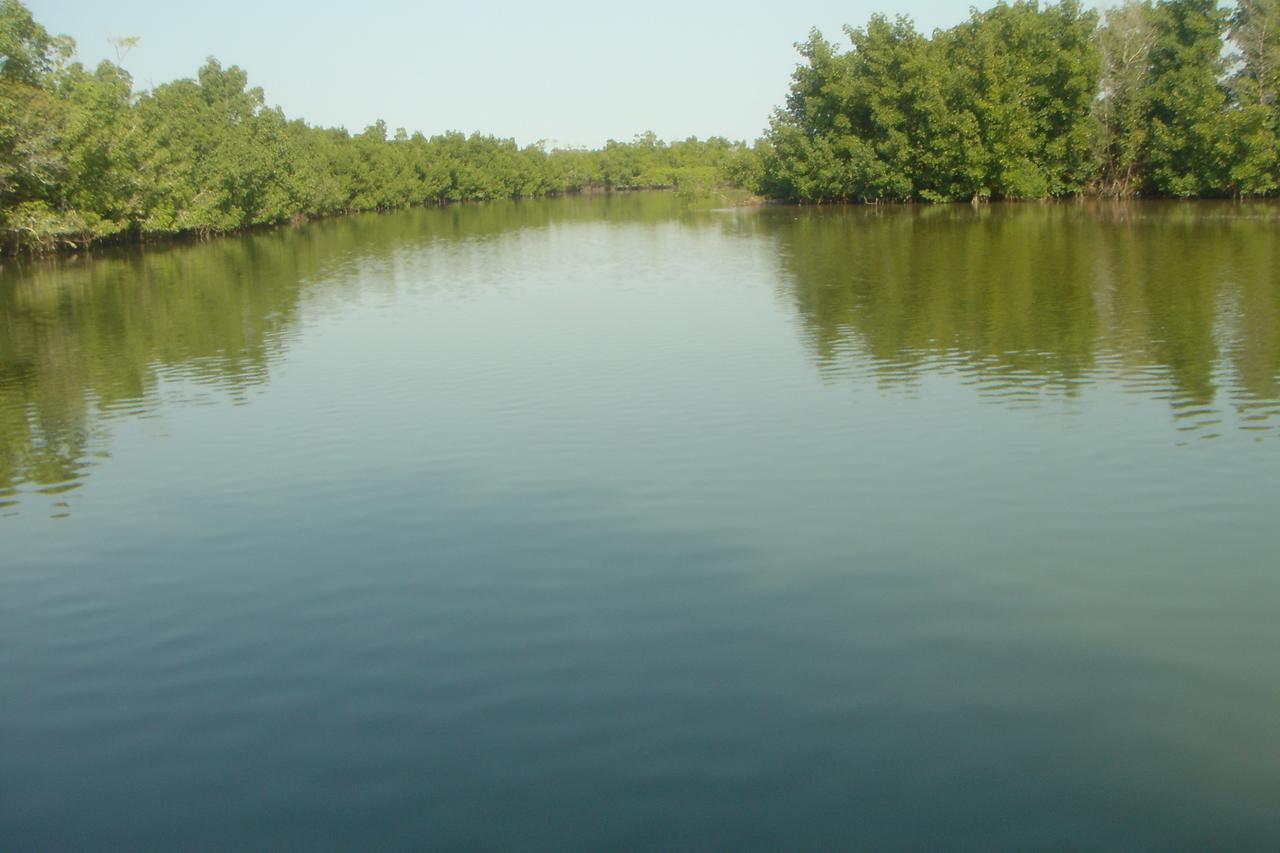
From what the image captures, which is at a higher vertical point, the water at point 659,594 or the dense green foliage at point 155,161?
the dense green foliage at point 155,161

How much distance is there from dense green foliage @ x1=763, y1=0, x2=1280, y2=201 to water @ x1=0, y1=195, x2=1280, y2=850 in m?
44.0

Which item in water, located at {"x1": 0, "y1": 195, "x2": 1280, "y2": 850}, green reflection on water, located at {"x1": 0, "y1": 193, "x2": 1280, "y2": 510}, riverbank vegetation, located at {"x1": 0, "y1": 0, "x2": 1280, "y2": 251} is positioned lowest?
water, located at {"x1": 0, "y1": 195, "x2": 1280, "y2": 850}

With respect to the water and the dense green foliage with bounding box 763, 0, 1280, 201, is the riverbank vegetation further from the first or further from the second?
the water

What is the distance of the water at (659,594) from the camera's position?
595 cm

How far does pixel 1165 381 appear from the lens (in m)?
15.4

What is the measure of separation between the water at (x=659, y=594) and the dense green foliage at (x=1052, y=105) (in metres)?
44.0

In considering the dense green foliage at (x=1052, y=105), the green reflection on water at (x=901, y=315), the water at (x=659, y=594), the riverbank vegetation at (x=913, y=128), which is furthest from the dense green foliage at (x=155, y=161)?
the water at (x=659, y=594)

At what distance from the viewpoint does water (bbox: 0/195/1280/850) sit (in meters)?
5.95

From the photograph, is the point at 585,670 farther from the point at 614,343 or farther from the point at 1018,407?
the point at 614,343

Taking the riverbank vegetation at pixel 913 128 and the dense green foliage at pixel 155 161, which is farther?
the riverbank vegetation at pixel 913 128

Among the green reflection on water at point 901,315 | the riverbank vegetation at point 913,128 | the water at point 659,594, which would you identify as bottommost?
the water at point 659,594

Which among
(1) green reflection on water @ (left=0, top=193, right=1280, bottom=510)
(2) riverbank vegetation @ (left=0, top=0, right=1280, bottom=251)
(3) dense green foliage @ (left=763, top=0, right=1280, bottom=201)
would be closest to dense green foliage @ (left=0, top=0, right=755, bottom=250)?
(2) riverbank vegetation @ (left=0, top=0, right=1280, bottom=251)

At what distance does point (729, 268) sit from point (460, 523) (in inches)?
1014

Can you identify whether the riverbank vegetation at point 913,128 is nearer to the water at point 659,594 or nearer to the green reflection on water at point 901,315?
the green reflection on water at point 901,315
